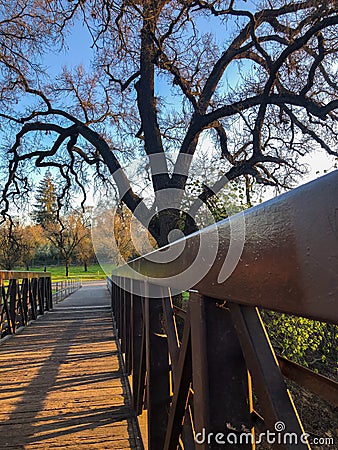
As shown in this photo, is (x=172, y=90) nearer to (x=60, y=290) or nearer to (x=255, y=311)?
(x=255, y=311)

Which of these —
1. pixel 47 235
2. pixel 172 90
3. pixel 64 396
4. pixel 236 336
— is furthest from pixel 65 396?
pixel 47 235

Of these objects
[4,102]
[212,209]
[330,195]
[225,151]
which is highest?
[4,102]

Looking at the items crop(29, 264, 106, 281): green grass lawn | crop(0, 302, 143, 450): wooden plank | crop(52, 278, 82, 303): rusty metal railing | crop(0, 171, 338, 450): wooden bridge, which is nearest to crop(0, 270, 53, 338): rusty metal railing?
crop(0, 302, 143, 450): wooden plank

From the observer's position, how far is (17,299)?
6.40 meters

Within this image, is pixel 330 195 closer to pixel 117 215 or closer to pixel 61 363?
pixel 61 363

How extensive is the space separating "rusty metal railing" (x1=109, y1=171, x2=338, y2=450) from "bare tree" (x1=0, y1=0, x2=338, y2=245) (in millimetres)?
5036

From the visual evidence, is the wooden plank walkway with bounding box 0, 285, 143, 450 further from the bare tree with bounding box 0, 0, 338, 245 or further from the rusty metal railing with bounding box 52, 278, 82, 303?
the rusty metal railing with bounding box 52, 278, 82, 303

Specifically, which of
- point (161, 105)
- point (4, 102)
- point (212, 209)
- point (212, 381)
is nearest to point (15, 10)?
point (4, 102)

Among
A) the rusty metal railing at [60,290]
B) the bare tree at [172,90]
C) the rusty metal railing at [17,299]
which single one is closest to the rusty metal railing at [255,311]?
the rusty metal railing at [17,299]

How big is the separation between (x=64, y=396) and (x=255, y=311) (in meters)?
2.72

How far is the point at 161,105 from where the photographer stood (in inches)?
328

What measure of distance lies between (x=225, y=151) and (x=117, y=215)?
3.28 metres

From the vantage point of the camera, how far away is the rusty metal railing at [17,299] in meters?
5.50

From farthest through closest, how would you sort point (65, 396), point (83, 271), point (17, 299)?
point (83, 271) → point (17, 299) → point (65, 396)
